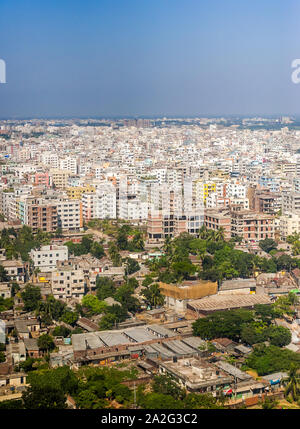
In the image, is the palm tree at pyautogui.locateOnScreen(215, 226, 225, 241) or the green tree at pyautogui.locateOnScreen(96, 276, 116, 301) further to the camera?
the palm tree at pyautogui.locateOnScreen(215, 226, 225, 241)

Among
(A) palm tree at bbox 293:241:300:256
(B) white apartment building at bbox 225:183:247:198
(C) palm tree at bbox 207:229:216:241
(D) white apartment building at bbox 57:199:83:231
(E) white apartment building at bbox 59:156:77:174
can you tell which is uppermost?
(E) white apartment building at bbox 59:156:77:174

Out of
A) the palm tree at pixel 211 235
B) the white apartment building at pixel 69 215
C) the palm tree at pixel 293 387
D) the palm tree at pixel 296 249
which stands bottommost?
the palm tree at pixel 293 387

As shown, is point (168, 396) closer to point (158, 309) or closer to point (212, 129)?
point (158, 309)

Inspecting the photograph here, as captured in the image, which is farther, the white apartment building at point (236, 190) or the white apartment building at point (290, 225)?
the white apartment building at point (236, 190)

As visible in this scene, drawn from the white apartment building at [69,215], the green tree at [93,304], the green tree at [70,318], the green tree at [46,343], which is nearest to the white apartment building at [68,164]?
the white apartment building at [69,215]

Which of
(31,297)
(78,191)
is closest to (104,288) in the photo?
(31,297)

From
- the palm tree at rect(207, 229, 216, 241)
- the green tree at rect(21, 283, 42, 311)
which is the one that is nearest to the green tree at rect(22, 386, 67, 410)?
the green tree at rect(21, 283, 42, 311)

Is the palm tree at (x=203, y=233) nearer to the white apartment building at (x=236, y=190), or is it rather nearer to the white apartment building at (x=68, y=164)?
the white apartment building at (x=236, y=190)

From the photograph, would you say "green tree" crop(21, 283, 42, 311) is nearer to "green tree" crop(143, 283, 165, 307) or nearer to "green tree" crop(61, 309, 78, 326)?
"green tree" crop(61, 309, 78, 326)

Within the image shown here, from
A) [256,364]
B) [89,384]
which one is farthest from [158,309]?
[89,384]

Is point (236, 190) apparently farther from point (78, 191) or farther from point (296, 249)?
point (296, 249)

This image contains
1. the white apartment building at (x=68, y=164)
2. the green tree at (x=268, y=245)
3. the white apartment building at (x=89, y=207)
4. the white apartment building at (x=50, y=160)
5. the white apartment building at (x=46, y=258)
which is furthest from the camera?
the white apartment building at (x=50, y=160)
